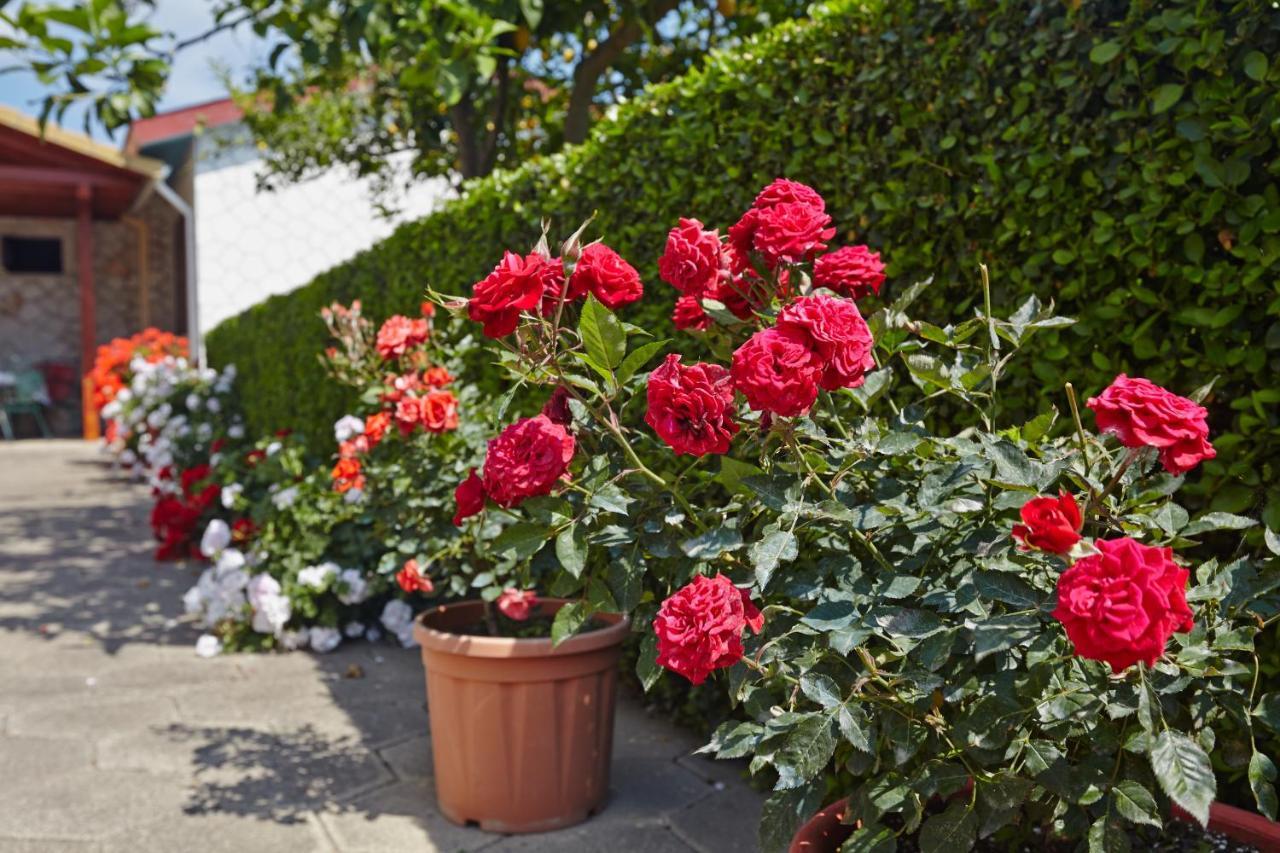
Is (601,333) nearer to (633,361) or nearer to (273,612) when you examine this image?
(633,361)

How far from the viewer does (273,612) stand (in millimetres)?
3742

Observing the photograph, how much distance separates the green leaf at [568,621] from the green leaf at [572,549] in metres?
0.12

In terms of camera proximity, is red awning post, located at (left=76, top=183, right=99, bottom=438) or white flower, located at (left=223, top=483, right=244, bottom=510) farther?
red awning post, located at (left=76, top=183, right=99, bottom=438)

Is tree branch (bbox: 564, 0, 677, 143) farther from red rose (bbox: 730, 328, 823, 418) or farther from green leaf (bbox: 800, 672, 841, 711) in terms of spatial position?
green leaf (bbox: 800, 672, 841, 711)

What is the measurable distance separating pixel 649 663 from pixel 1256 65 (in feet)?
4.14

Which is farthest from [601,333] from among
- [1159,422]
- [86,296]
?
[86,296]

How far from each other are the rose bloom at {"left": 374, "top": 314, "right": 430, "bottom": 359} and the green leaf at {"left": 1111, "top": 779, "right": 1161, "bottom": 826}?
2165mm

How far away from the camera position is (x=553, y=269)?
5.01ft

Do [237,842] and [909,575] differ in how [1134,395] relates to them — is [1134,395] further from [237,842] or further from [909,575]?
[237,842]

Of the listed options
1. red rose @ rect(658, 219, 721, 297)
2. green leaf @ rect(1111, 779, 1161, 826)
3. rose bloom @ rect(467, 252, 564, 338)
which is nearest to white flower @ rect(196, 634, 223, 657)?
rose bloom @ rect(467, 252, 564, 338)

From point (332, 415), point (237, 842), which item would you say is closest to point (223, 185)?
point (332, 415)

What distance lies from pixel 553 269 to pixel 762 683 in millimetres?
718

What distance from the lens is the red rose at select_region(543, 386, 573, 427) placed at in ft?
5.31

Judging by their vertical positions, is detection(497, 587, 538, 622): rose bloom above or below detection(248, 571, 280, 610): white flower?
above
